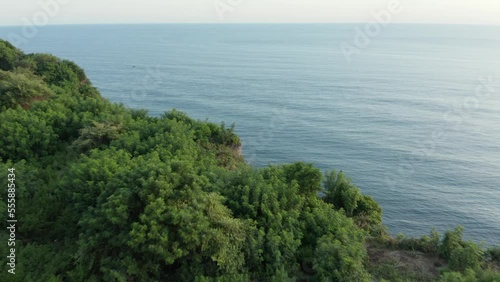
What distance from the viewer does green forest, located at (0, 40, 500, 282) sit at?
15672mm

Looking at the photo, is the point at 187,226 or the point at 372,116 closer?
the point at 187,226

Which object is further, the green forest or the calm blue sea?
the calm blue sea

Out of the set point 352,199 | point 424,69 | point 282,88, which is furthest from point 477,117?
point 352,199

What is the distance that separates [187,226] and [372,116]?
59192 mm

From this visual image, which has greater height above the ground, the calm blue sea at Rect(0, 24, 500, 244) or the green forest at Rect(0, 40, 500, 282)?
the calm blue sea at Rect(0, 24, 500, 244)

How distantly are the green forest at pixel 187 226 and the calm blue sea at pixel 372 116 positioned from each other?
19221 mm

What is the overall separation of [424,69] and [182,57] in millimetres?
86573

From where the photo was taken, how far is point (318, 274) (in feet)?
53.4

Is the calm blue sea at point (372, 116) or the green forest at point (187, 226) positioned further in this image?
the calm blue sea at point (372, 116)

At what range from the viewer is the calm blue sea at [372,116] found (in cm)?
4334

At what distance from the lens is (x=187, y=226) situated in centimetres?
1545

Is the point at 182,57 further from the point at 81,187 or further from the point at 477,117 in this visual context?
the point at 81,187

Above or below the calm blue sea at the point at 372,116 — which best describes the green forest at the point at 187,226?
below

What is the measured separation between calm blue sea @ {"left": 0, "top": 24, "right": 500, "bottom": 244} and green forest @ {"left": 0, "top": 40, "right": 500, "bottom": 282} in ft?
63.1
